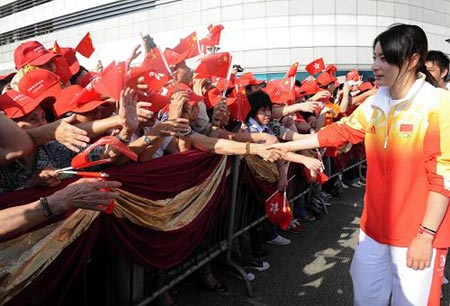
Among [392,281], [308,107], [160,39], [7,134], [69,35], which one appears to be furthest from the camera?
[69,35]

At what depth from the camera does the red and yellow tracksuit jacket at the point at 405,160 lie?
2.03m

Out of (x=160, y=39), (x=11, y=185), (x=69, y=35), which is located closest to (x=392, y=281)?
(x=11, y=185)

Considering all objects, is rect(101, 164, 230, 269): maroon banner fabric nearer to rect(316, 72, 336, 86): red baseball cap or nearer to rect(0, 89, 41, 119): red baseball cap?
rect(0, 89, 41, 119): red baseball cap

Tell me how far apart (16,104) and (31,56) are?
114 centimetres

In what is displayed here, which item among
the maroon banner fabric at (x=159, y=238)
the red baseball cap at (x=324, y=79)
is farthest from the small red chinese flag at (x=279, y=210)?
the red baseball cap at (x=324, y=79)

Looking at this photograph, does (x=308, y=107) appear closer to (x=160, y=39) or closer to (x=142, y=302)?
(x=142, y=302)

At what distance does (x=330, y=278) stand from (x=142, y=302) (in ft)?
6.49

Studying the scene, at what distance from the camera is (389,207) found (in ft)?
7.31

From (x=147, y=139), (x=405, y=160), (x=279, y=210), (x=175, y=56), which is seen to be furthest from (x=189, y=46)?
(x=405, y=160)

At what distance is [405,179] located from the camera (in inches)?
84.8

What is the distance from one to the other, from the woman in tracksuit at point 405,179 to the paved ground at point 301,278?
1274 mm

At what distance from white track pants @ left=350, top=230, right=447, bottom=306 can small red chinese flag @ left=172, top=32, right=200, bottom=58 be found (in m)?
2.01

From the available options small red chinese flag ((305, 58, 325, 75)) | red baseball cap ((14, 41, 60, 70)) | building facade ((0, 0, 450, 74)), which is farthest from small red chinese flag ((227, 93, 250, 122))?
building facade ((0, 0, 450, 74))

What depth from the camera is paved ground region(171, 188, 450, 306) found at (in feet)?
11.5
